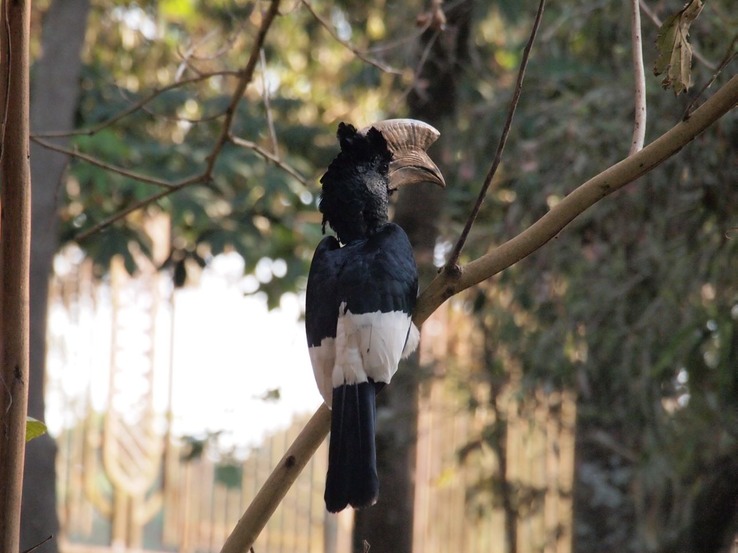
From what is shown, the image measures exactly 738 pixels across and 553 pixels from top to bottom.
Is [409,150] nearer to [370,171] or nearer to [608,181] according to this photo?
[370,171]

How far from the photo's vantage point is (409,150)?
2.17 metres

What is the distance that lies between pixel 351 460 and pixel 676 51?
810 mm

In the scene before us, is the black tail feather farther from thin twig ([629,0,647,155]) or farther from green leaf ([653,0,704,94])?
green leaf ([653,0,704,94])

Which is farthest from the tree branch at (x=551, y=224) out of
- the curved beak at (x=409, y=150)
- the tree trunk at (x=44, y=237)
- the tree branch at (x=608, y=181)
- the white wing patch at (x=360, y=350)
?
the tree trunk at (x=44, y=237)

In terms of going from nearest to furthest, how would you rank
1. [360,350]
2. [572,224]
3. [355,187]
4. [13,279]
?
1. [13,279]
2. [360,350]
3. [355,187]
4. [572,224]

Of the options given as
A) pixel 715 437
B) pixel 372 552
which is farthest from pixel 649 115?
pixel 372 552

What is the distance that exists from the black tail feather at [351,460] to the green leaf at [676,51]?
0.72m

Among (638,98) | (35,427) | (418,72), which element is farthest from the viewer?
(418,72)

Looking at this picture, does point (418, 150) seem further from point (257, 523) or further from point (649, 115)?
point (649, 115)

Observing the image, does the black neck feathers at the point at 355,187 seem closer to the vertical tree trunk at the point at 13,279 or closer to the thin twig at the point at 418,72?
the thin twig at the point at 418,72

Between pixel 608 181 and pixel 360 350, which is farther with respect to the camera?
pixel 360 350

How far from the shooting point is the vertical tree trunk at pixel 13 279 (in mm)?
1291

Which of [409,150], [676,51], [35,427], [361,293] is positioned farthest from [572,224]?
[35,427]

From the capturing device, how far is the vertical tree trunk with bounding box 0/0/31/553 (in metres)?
1.29
